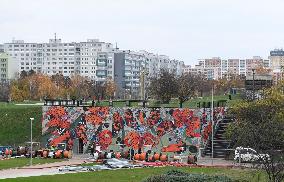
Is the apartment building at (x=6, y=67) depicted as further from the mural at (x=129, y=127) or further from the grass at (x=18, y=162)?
the grass at (x=18, y=162)

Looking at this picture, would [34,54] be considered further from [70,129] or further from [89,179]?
[89,179]

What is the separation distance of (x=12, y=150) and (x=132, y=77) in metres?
106

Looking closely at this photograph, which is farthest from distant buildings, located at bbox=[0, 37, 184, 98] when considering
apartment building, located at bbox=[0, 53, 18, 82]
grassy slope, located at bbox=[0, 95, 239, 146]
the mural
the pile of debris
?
the pile of debris

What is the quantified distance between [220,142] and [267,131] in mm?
17832

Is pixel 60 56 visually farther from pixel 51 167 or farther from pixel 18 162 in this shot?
pixel 51 167

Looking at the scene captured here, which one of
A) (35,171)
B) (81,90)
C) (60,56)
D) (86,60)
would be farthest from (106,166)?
(60,56)

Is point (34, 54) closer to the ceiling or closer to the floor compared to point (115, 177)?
closer to the ceiling

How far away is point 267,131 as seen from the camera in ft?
77.8

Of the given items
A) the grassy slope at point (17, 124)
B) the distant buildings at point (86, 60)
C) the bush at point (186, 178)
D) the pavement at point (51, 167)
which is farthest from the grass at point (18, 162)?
the distant buildings at point (86, 60)

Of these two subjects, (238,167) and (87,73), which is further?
(87,73)

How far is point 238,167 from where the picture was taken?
111 ft

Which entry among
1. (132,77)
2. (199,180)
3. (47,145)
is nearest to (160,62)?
(132,77)

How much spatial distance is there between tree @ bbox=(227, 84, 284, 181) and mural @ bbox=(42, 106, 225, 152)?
5.09 metres

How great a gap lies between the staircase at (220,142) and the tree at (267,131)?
3029 mm
